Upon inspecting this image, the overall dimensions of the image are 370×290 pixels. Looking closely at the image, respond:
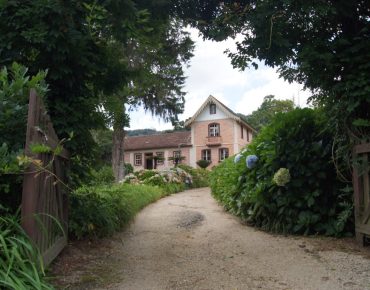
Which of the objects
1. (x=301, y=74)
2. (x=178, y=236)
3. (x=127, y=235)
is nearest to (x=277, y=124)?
(x=301, y=74)

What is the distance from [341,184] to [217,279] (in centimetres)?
274

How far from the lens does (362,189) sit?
4.53m

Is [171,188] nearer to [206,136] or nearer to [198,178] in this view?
[198,178]

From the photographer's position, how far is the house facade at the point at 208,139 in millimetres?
32781

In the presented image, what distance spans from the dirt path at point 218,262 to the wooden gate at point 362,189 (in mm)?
247

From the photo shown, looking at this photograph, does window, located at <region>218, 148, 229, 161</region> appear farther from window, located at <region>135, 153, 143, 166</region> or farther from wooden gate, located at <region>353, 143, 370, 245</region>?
wooden gate, located at <region>353, 143, 370, 245</region>

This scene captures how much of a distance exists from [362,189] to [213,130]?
1147 inches

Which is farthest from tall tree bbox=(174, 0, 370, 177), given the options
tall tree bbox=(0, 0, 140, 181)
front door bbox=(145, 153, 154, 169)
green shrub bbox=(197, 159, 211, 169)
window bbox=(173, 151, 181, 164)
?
front door bbox=(145, 153, 154, 169)

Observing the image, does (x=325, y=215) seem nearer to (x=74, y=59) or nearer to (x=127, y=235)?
(x=127, y=235)

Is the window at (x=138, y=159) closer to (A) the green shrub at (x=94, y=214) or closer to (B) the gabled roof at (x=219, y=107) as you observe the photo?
(B) the gabled roof at (x=219, y=107)

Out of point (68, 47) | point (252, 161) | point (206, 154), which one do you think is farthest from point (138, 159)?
→ point (68, 47)

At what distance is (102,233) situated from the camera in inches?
196

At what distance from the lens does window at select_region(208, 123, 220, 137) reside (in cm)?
3334

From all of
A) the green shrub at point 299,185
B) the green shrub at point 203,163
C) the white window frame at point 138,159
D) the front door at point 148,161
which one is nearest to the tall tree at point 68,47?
the green shrub at point 299,185
